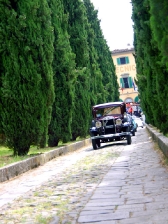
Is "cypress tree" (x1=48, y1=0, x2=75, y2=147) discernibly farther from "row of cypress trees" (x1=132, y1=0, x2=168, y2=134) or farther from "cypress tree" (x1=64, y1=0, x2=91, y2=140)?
"cypress tree" (x1=64, y1=0, x2=91, y2=140)

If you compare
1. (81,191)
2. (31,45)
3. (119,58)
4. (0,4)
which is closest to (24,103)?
(31,45)

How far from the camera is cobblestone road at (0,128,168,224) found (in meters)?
5.82

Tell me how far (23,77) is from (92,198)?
948 centimetres

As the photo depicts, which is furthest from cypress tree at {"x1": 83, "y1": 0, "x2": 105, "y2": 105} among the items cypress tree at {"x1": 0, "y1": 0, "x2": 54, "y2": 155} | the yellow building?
the yellow building

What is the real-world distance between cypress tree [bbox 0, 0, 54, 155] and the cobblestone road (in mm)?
4762

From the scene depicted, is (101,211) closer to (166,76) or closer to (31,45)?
(166,76)

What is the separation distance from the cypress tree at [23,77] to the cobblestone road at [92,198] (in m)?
4.76

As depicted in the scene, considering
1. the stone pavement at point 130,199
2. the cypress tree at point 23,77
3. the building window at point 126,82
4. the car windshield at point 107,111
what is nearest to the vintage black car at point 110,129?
the car windshield at point 107,111

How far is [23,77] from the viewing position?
16.2 meters

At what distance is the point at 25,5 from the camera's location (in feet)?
54.4

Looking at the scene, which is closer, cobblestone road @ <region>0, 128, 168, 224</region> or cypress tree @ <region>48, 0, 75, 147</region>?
cobblestone road @ <region>0, 128, 168, 224</region>

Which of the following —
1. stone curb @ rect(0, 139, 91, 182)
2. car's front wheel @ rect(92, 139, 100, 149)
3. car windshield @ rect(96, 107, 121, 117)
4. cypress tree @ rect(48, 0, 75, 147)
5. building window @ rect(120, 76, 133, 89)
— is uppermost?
building window @ rect(120, 76, 133, 89)

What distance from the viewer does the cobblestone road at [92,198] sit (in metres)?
5.82

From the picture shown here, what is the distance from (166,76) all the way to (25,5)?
18.8 ft
